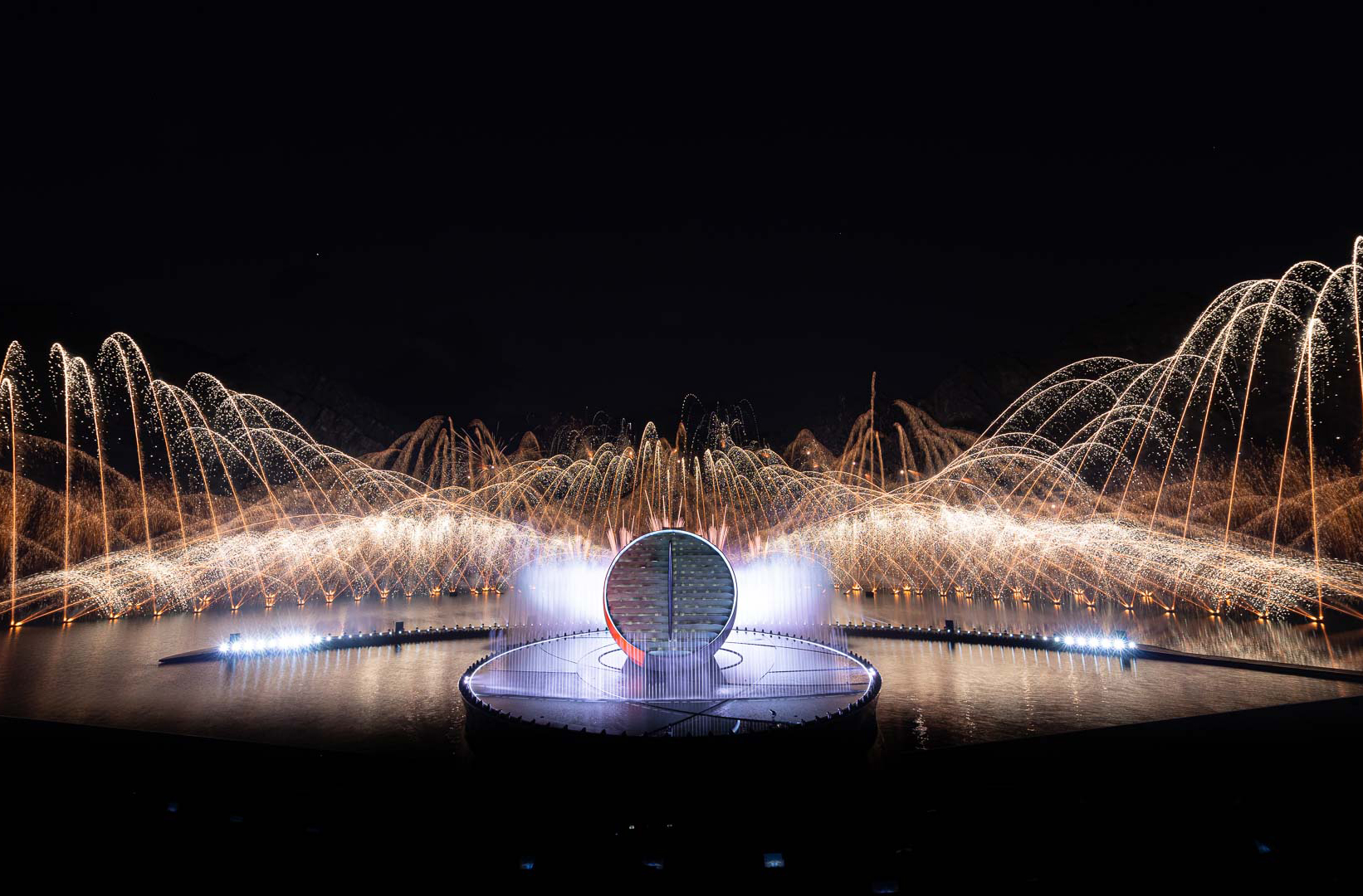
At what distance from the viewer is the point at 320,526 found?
2002 inches

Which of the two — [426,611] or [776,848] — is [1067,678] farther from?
[426,611]

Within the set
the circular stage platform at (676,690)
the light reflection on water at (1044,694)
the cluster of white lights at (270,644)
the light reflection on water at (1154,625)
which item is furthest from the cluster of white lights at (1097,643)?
the cluster of white lights at (270,644)

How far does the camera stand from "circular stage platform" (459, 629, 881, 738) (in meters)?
12.5

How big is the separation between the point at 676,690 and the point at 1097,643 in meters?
14.3

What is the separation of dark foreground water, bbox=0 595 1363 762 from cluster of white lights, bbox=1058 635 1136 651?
0.69 metres

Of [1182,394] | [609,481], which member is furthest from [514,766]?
[609,481]

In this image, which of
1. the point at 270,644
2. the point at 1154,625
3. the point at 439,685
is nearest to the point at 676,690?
the point at 439,685

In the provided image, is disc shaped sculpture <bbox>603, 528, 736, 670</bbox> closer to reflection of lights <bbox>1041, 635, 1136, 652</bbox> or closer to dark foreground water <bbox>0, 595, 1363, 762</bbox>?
dark foreground water <bbox>0, 595, 1363, 762</bbox>

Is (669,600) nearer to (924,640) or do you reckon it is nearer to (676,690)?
(676,690)

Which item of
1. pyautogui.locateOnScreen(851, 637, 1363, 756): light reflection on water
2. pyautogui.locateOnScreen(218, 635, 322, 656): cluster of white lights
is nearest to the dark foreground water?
pyautogui.locateOnScreen(851, 637, 1363, 756): light reflection on water

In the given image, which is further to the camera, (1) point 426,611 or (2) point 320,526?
(2) point 320,526

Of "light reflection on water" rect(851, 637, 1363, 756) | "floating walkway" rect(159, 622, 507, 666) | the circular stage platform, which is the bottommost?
"light reflection on water" rect(851, 637, 1363, 756)

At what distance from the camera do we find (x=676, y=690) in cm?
1539

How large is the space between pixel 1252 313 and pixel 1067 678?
65215 millimetres
